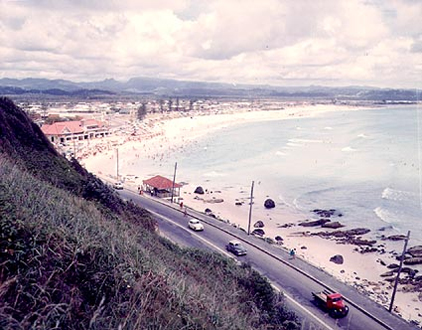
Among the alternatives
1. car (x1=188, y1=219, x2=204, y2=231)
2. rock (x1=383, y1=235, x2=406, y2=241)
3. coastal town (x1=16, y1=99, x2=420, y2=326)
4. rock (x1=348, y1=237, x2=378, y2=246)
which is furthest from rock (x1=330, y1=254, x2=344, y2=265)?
car (x1=188, y1=219, x2=204, y2=231)

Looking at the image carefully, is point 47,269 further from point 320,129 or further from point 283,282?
point 320,129

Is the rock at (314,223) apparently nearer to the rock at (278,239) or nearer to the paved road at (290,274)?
the rock at (278,239)

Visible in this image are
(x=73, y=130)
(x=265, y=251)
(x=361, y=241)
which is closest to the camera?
(x=265, y=251)

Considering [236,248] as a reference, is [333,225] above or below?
below

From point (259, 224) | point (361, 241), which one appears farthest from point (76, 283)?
point (361, 241)

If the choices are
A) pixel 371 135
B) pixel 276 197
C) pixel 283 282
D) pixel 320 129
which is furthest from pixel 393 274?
pixel 320 129

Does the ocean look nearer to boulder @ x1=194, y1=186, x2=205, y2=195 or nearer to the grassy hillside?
boulder @ x1=194, y1=186, x2=205, y2=195

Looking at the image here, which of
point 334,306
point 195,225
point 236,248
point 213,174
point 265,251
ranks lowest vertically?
point 213,174

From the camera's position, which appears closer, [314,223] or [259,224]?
[259,224]

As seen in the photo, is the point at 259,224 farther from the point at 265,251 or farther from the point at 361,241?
the point at 265,251
